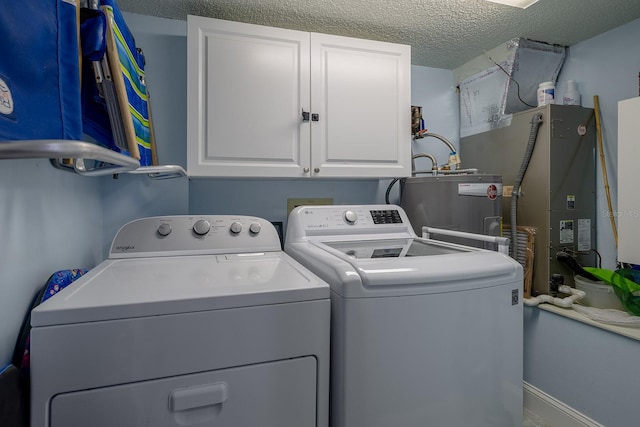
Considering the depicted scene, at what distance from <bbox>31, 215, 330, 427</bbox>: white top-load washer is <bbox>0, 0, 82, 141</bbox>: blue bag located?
1.38 feet

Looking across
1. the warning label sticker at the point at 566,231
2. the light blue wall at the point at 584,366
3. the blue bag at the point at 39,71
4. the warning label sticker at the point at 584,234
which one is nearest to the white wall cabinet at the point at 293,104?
the blue bag at the point at 39,71

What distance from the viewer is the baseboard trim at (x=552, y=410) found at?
5.51 ft

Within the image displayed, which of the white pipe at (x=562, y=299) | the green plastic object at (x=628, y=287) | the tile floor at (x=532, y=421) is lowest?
the tile floor at (x=532, y=421)

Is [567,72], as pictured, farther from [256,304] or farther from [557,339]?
[256,304]

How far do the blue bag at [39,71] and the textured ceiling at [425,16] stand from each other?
114 cm

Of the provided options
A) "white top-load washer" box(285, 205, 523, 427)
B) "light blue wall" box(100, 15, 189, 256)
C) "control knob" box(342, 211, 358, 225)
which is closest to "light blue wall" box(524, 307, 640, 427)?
"white top-load washer" box(285, 205, 523, 427)

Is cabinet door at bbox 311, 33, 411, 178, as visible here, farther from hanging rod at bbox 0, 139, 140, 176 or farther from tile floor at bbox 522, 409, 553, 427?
tile floor at bbox 522, 409, 553, 427

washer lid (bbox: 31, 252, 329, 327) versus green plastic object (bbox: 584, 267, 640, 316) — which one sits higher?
washer lid (bbox: 31, 252, 329, 327)

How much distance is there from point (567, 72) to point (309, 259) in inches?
85.3

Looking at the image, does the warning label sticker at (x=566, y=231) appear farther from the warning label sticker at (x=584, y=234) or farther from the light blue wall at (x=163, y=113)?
the light blue wall at (x=163, y=113)

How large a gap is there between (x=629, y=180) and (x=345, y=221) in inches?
53.7

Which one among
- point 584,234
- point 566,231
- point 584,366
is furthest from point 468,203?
point 584,366

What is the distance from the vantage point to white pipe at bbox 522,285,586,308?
179 centimetres

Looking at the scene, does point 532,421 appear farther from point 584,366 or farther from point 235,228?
point 235,228
